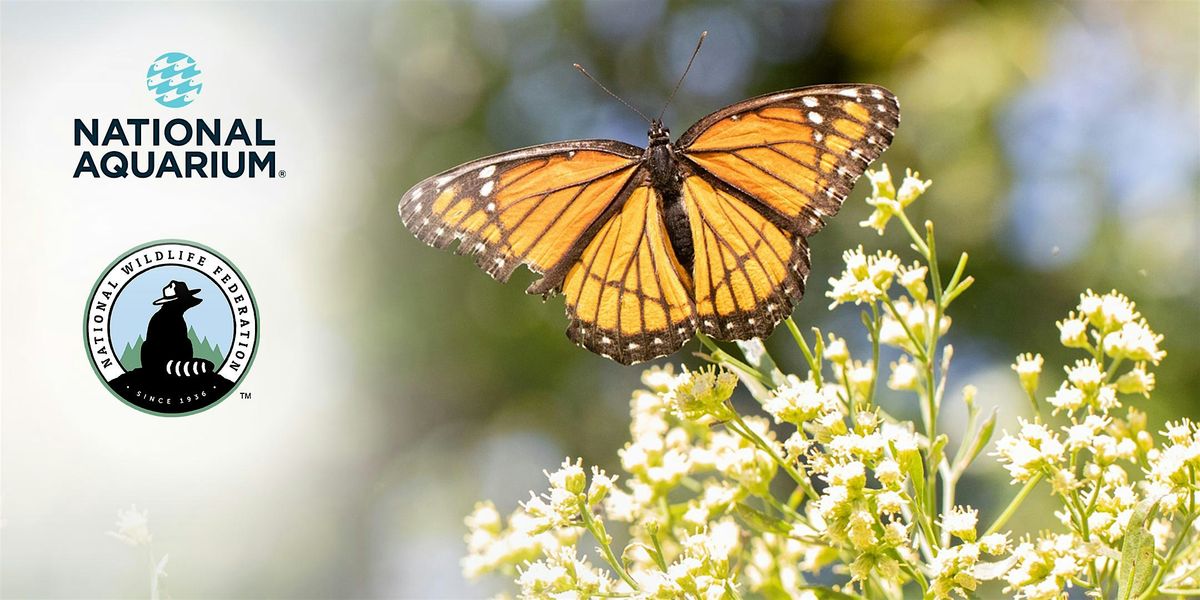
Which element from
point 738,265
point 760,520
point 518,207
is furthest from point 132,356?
point 760,520

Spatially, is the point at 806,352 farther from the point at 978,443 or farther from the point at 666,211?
the point at 666,211

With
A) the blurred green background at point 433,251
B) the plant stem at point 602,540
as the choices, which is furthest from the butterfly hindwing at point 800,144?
the blurred green background at point 433,251

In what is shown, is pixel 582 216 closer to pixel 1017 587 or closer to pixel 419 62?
pixel 1017 587

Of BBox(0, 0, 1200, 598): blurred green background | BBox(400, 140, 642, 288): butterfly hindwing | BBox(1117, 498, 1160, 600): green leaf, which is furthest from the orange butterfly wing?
BBox(0, 0, 1200, 598): blurred green background

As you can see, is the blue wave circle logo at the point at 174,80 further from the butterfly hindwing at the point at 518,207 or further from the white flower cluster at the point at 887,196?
the white flower cluster at the point at 887,196

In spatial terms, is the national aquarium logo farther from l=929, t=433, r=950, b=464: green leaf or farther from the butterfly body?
l=929, t=433, r=950, b=464: green leaf

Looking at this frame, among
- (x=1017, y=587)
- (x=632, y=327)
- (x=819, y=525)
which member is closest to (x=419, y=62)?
(x=632, y=327)
